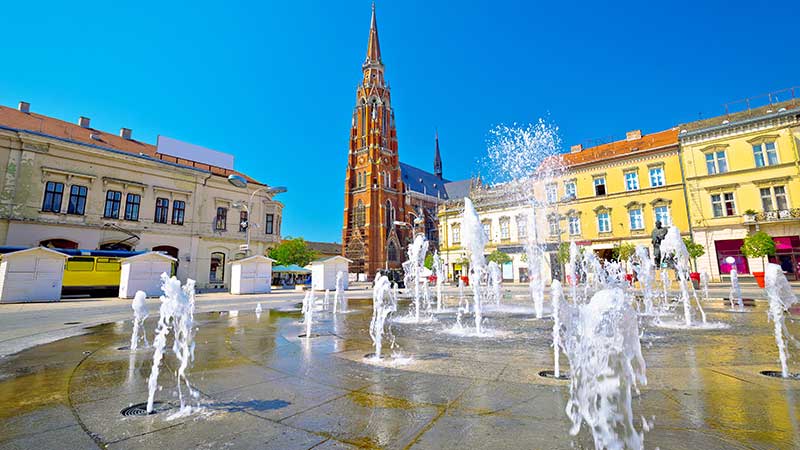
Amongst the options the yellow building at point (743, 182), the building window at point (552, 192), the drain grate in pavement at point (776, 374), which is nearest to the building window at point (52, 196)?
the drain grate in pavement at point (776, 374)

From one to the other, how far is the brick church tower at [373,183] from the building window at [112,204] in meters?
34.3

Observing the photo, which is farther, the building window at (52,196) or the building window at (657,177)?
the building window at (657,177)

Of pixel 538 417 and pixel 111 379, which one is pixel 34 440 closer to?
pixel 111 379

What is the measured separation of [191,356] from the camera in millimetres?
4809

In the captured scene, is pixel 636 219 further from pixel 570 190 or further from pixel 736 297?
pixel 736 297

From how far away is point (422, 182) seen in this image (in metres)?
78.9

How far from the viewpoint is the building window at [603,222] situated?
32.3 meters

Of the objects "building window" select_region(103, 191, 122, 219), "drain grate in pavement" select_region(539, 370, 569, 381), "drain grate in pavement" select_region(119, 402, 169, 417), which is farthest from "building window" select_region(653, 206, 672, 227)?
"building window" select_region(103, 191, 122, 219)

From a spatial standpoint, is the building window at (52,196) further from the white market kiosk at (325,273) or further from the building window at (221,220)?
the white market kiosk at (325,273)

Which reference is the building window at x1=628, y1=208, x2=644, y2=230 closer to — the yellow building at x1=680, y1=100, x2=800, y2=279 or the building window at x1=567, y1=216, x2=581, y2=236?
the yellow building at x1=680, y1=100, x2=800, y2=279

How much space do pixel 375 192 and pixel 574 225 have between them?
33.1 m

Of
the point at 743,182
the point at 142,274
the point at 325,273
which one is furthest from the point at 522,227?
the point at 142,274

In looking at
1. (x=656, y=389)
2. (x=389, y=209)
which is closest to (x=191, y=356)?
(x=656, y=389)

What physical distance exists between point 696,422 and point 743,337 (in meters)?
4.94
